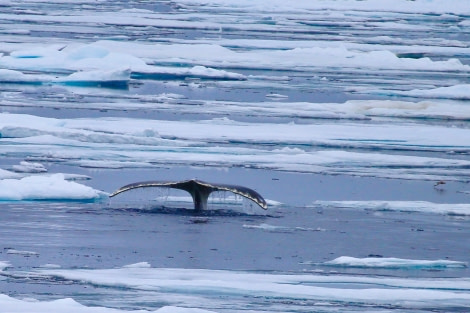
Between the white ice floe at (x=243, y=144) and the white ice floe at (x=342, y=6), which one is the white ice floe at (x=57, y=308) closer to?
the white ice floe at (x=243, y=144)

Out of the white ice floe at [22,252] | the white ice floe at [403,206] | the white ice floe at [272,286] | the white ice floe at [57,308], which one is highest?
the white ice floe at [403,206]

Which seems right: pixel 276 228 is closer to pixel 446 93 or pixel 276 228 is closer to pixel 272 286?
pixel 272 286

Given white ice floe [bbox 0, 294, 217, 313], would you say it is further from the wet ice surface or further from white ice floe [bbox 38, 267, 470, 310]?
white ice floe [bbox 38, 267, 470, 310]

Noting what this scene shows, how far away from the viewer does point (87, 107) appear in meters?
15.4

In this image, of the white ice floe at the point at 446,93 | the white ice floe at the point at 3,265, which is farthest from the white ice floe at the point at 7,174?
the white ice floe at the point at 446,93

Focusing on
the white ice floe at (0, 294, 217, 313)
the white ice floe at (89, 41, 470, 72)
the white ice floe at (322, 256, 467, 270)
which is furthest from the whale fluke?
the white ice floe at (89, 41, 470, 72)

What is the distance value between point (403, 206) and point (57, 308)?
4.20 m

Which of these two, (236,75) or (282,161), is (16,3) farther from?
(282,161)

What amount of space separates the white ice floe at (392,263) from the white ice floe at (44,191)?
244cm

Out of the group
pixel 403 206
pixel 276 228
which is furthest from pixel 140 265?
pixel 403 206

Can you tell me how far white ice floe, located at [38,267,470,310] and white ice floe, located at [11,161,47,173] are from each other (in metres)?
3.57

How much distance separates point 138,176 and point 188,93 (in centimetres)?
736

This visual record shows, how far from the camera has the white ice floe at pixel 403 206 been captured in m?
9.36

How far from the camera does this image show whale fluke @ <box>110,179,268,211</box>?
8.76 m
